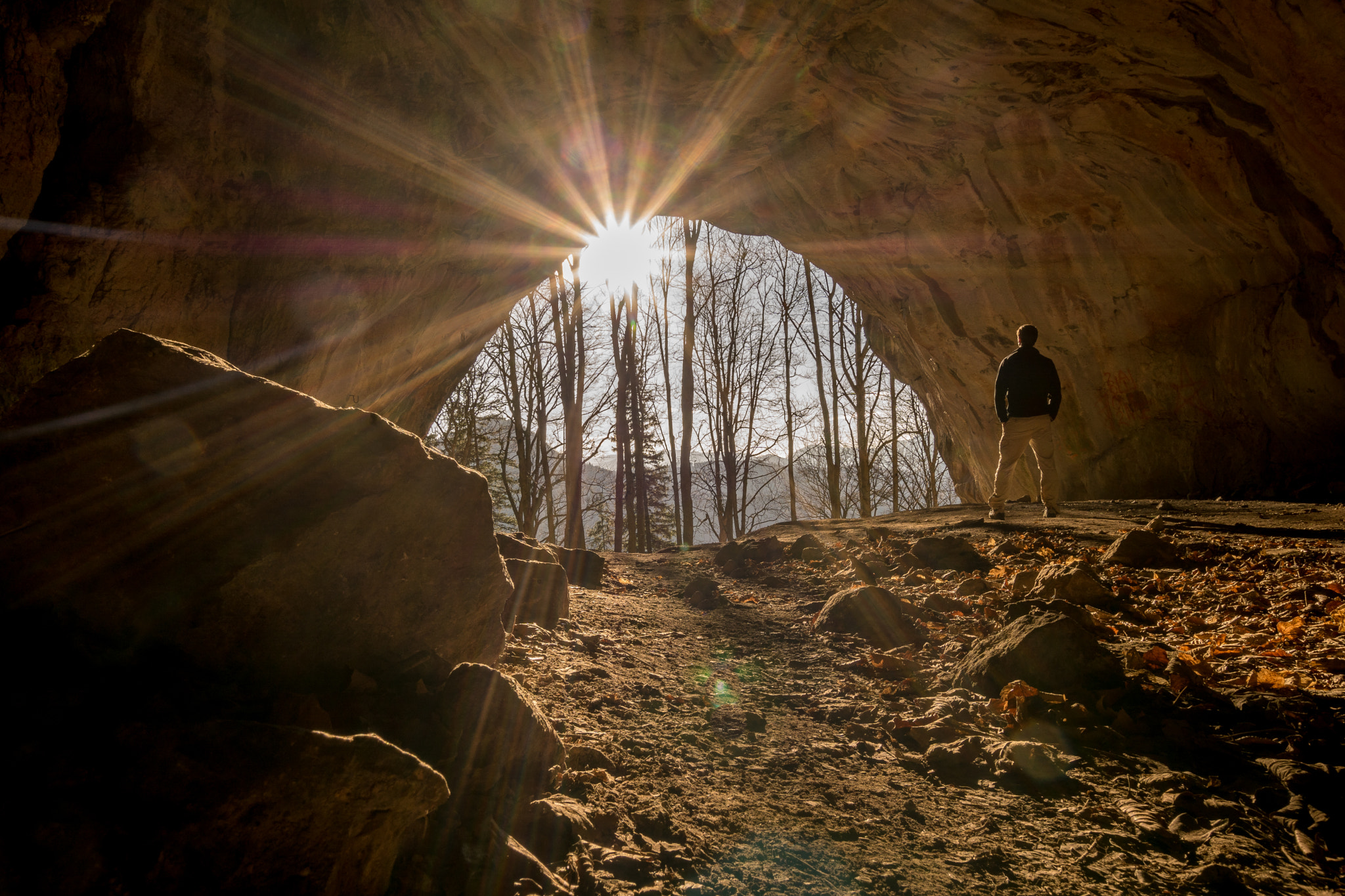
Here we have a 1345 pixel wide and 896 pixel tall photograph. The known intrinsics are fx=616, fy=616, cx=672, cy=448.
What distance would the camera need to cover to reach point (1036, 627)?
3.09m

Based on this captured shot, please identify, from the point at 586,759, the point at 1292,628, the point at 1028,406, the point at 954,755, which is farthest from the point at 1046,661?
the point at 1028,406

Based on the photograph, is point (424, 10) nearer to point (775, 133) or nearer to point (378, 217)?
point (378, 217)

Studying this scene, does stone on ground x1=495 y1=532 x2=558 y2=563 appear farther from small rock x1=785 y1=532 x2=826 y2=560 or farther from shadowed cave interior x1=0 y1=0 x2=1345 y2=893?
small rock x1=785 y1=532 x2=826 y2=560

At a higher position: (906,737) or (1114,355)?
(1114,355)

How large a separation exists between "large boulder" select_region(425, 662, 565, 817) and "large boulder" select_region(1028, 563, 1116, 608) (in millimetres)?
3233

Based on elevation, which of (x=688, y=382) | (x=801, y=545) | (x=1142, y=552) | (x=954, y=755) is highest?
(x=688, y=382)

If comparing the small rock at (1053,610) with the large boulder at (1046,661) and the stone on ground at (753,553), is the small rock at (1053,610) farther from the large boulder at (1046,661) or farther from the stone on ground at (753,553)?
the stone on ground at (753,553)

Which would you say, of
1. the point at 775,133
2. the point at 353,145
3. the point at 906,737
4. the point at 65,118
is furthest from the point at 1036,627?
the point at 775,133

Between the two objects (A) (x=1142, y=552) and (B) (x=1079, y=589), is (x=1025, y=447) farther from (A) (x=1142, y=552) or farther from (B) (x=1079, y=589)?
(B) (x=1079, y=589)

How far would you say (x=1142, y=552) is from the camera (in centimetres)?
472

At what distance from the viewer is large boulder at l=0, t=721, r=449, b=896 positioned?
1.16 metres

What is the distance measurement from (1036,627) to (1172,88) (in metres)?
7.43

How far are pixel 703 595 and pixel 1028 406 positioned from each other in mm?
4300

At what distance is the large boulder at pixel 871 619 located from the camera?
4.14 m
